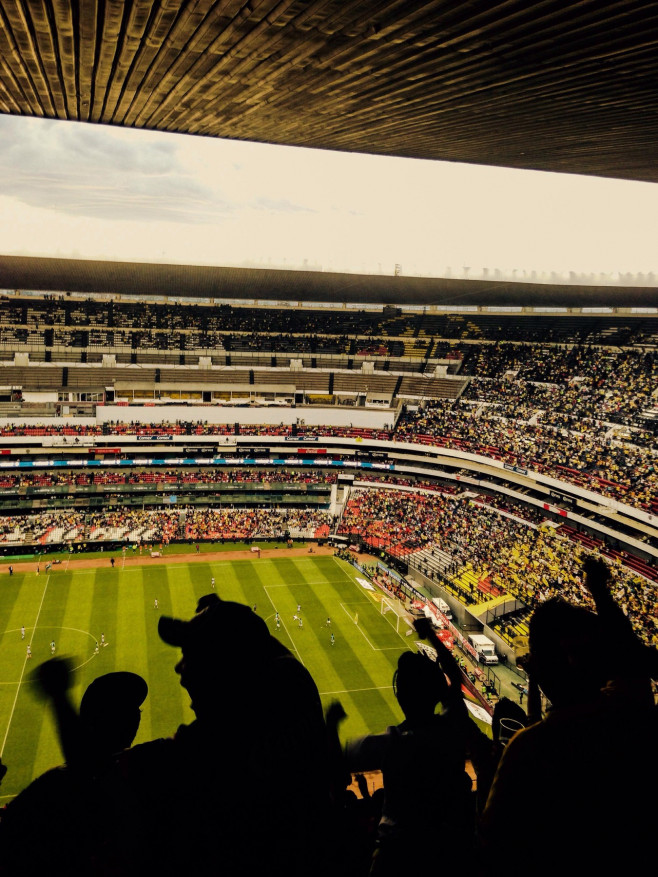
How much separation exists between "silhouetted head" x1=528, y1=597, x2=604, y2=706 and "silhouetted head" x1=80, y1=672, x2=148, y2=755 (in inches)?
76.9

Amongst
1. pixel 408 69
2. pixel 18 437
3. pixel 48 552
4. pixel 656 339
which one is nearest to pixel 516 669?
pixel 408 69

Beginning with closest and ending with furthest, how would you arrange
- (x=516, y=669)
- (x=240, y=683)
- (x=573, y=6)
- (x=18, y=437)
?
1. (x=240, y=683)
2. (x=573, y=6)
3. (x=516, y=669)
4. (x=18, y=437)

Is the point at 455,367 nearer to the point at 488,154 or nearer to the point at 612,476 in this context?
the point at 612,476

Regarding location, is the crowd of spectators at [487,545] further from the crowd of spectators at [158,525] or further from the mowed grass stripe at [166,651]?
the mowed grass stripe at [166,651]

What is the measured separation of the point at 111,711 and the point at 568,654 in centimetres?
221

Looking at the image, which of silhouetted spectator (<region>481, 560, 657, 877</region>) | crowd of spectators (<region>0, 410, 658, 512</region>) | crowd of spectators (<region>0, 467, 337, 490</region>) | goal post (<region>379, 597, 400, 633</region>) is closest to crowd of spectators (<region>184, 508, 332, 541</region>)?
crowd of spectators (<region>0, 467, 337, 490</region>)

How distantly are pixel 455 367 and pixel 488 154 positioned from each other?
47448 millimetres

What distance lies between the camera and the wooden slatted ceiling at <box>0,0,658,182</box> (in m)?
6.39

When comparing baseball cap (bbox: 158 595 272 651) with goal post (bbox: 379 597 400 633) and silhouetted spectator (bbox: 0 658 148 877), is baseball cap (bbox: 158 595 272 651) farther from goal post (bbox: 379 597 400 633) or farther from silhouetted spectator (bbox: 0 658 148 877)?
goal post (bbox: 379 597 400 633)

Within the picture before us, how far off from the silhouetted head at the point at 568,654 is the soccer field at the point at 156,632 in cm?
2012

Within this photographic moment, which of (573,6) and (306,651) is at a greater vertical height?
(573,6)

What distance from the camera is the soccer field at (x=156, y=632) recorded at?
22.2 meters

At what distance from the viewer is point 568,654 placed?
284 cm

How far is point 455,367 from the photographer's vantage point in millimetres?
60156
